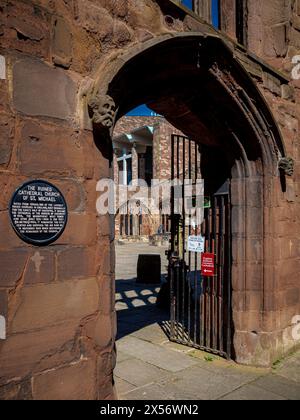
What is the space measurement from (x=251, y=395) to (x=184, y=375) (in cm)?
78

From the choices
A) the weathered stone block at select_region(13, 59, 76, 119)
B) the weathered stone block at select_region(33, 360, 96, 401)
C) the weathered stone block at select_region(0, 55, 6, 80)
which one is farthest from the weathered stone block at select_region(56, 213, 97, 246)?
the weathered stone block at select_region(0, 55, 6, 80)

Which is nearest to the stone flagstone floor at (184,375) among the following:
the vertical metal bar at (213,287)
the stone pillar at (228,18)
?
the vertical metal bar at (213,287)

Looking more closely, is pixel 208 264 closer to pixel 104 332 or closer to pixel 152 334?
pixel 152 334

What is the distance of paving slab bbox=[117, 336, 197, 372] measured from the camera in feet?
14.7

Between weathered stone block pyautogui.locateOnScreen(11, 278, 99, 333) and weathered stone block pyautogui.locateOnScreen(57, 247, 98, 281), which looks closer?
weathered stone block pyautogui.locateOnScreen(11, 278, 99, 333)

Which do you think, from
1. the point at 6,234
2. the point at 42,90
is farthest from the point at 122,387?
the point at 42,90

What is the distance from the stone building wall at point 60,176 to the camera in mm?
2455

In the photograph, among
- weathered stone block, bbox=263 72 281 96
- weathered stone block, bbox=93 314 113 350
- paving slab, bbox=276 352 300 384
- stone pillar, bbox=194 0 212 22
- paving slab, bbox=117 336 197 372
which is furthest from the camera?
weathered stone block, bbox=263 72 281 96

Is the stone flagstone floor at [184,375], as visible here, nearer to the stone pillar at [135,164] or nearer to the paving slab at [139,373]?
the paving slab at [139,373]

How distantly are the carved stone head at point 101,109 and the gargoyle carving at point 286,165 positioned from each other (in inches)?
104

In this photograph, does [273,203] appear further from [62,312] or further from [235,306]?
[62,312]

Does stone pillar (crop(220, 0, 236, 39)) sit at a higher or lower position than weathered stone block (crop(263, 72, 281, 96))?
higher

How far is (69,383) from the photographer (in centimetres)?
272

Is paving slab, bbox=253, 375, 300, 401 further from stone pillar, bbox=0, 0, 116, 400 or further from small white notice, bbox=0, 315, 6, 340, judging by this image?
small white notice, bbox=0, 315, 6, 340
